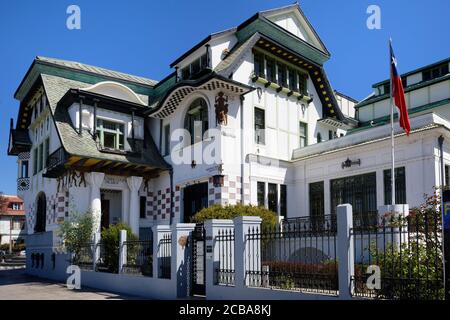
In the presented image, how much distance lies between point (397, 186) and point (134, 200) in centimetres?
1325

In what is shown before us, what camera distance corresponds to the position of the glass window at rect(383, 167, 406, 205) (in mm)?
18375

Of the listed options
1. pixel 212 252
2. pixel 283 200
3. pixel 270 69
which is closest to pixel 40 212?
pixel 283 200

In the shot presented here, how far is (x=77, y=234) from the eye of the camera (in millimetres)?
20000

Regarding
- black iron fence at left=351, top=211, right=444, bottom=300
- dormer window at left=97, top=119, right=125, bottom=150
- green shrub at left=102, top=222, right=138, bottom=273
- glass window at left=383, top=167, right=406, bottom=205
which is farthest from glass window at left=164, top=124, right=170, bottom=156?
black iron fence at left=351, top=211, right=444, bottom=300

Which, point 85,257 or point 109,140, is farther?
point 109,140

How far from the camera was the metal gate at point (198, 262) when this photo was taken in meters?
13.7

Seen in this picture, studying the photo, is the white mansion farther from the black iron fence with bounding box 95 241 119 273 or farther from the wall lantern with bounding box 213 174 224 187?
the black iron fence with bounding box 95 241 119 273

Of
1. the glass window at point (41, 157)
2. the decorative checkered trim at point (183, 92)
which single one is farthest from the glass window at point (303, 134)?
the glass window at point (41, 157)

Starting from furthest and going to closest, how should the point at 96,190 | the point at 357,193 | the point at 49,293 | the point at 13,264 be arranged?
the point at 13,264
the point at 96,190
the point at 357,193
the point at 49,293

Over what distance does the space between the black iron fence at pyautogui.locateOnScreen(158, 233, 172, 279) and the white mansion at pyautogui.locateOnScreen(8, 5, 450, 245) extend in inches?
244

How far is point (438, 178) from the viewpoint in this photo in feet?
57.2

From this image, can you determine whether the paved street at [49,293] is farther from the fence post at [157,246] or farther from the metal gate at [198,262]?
the metal gate at [198,262]

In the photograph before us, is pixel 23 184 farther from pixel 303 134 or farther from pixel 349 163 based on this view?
pixel 349 163
